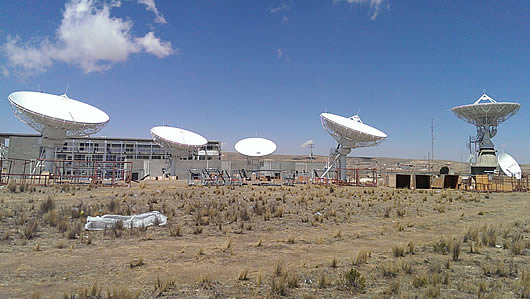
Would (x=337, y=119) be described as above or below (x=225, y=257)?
above

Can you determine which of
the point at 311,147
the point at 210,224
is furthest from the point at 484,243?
the point at 311,147

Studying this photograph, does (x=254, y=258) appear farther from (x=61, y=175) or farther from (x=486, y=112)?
(x=486, y=112)

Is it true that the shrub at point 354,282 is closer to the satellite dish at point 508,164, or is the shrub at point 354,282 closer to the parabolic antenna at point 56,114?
the parabolic antenna at point 56,114

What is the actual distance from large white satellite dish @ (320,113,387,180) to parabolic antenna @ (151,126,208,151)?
20.1 meters

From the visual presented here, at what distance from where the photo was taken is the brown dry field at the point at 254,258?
667cm

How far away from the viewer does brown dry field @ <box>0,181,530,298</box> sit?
667cm

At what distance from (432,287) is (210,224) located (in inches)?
360

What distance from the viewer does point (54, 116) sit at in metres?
35.1

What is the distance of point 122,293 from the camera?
19.5 ft

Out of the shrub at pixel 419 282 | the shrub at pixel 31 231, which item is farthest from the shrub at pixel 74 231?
the shrub at pixel 419 282

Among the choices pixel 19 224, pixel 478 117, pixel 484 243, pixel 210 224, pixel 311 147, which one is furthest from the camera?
pixel 311 147

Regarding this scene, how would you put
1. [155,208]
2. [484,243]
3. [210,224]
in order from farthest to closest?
[155,208]
[210,224]
[484,243]

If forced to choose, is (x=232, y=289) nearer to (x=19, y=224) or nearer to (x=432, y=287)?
(x=432, y=287)

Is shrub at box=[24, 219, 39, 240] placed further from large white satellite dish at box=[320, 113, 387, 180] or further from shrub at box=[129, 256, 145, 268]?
large white satellite dish at box=[320, 113, 387, 180]
